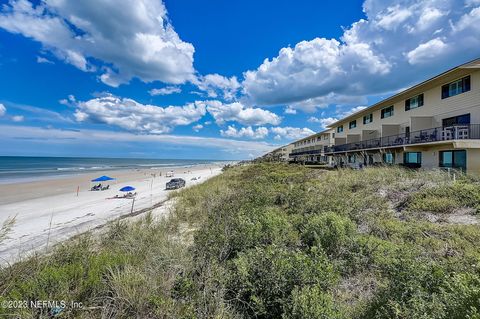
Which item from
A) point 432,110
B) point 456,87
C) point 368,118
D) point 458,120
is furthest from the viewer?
point 368,118

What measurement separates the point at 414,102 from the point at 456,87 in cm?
509

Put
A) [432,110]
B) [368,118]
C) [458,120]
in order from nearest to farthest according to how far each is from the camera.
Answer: [458,120], [432,110], [368,118]

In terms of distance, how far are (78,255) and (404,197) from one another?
11.4m

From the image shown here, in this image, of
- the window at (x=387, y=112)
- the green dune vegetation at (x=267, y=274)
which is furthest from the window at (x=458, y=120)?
the green dune vegetation at (x=267, y=274)

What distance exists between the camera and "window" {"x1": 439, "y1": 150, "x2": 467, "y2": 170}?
54.9 ft

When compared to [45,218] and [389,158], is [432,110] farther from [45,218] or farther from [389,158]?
[45,218]

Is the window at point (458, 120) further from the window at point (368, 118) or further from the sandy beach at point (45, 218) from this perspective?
the sandy beach at point (45, 218)

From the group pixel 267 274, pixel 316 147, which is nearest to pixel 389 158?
pixel 267 274

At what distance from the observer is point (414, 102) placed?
2334 centimetres

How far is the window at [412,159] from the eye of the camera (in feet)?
70.6

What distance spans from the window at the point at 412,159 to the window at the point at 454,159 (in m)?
2.61

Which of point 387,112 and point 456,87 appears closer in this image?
point 456,87

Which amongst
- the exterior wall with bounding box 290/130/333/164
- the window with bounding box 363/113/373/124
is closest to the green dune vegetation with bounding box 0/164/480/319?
the window with bounding box 363/113/373/124

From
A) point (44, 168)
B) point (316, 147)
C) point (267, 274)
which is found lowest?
point (44, 168)
